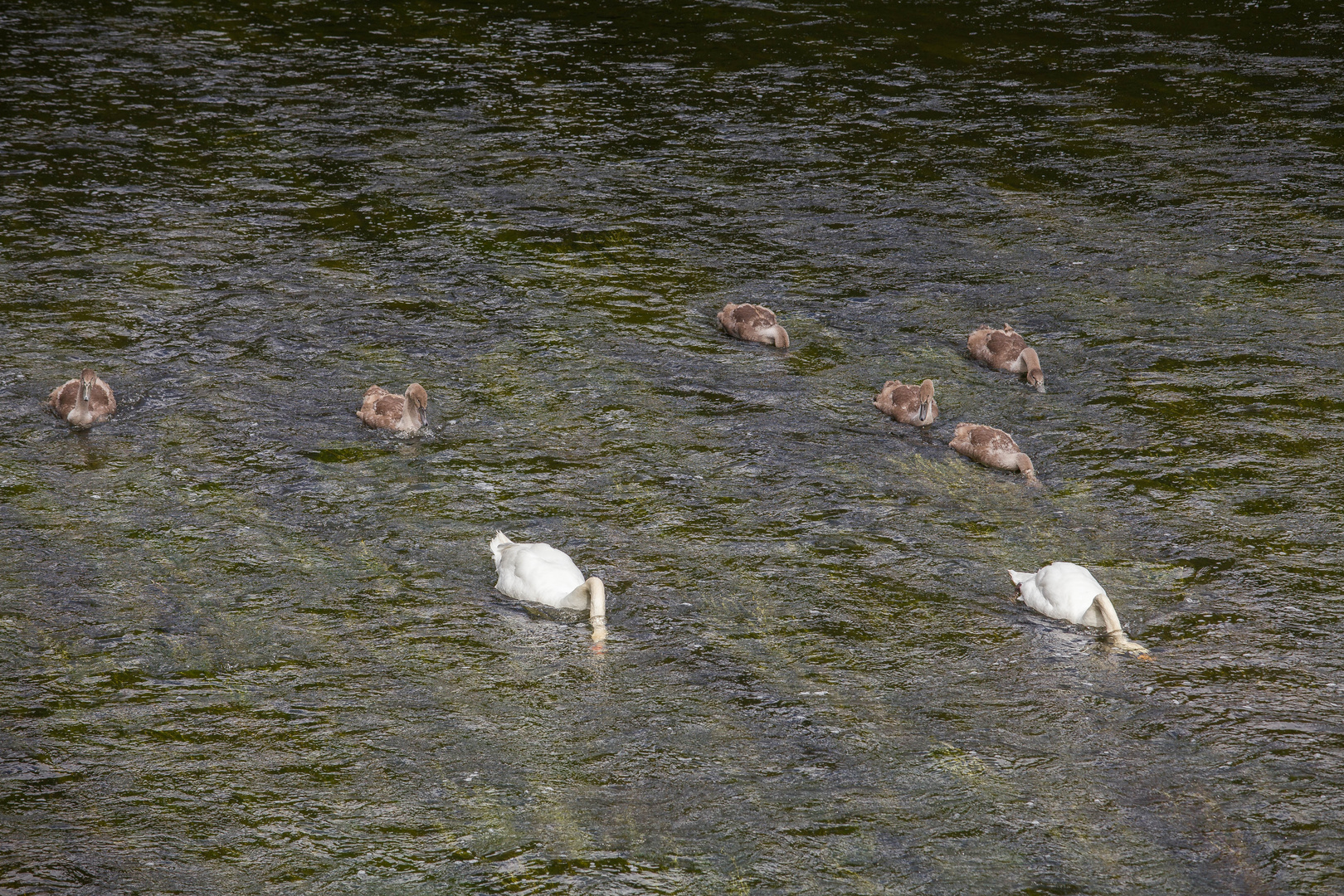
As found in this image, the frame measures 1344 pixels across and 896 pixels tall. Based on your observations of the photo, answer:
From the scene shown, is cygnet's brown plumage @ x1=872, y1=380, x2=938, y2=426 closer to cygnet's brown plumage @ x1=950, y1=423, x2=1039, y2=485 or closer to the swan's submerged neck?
cygnet's brown plumage @ x1=950, y1=423, x2=1039, y2=485

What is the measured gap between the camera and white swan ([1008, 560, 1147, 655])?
8477mm

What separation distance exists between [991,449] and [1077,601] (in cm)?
229

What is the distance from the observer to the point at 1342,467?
10578 millimetres

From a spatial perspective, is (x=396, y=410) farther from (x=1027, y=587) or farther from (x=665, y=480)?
(x=1027, y=587)

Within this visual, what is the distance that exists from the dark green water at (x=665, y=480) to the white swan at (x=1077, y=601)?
0.16 m

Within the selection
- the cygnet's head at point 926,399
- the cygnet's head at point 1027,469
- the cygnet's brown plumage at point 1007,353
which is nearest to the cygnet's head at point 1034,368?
the cygnet's brown plumage at point 1007,353

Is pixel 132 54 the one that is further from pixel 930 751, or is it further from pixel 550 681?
pixel 930 751

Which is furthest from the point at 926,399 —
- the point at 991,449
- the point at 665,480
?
the point at 665,480

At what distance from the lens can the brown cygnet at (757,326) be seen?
12406mm

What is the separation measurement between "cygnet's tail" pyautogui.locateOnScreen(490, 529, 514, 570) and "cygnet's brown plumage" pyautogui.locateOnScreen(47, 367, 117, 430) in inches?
147

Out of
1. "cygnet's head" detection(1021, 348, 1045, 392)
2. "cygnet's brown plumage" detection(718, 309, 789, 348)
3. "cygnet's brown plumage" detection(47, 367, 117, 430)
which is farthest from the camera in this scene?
"cygnet's brown plumage" detection(718, 309, 789, 348)

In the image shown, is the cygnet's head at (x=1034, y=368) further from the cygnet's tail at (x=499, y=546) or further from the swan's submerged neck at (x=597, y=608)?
the cygnet's tail at (x=499, y=546)

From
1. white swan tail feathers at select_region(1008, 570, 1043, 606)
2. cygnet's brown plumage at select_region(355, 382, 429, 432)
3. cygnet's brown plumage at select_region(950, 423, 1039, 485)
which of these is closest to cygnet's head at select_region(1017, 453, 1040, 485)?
cygnet's brown plumage at select_region(950, 423, 1039, 485)

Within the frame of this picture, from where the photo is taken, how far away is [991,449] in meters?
10.6
